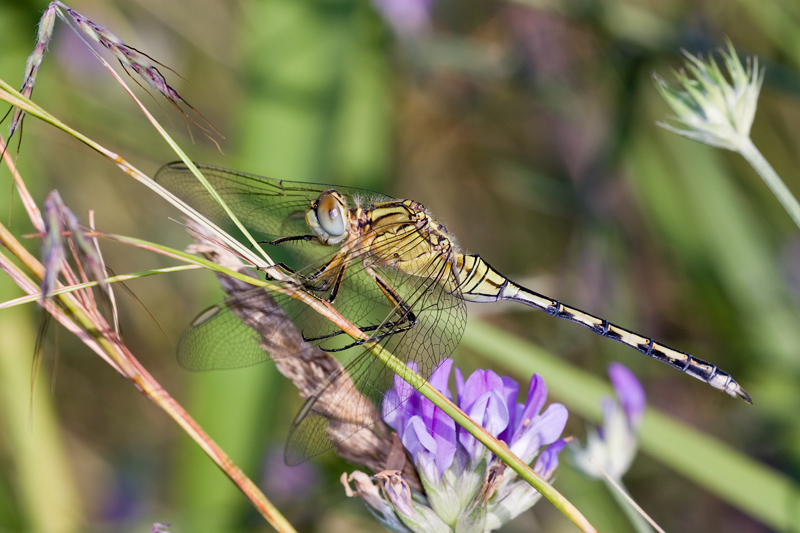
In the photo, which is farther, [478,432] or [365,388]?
[365,388]

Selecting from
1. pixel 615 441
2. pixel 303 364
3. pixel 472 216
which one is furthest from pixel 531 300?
pixel 472 216

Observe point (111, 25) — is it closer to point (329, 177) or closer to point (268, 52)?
point (268, 52)

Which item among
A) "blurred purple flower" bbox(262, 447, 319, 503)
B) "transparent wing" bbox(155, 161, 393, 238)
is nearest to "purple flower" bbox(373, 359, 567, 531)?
"transparent wing" bbox(155, 161, 393, 238)

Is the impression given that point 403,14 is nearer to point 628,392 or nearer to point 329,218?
point 329,218

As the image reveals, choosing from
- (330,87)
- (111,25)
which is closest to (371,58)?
(330,87)

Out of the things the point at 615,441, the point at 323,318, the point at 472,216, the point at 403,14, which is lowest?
the point at 323,318

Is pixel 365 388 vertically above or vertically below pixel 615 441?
below

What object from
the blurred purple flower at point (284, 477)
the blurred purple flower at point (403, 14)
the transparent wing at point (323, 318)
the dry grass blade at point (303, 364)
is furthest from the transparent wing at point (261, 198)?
the blurred purple flower at point (403, 14)

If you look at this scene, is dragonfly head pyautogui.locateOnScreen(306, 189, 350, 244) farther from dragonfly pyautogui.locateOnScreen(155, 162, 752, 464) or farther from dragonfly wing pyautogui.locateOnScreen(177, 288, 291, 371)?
dragonfly wing pyautogui.locateOnScreen(177, 288, 291, 371)
